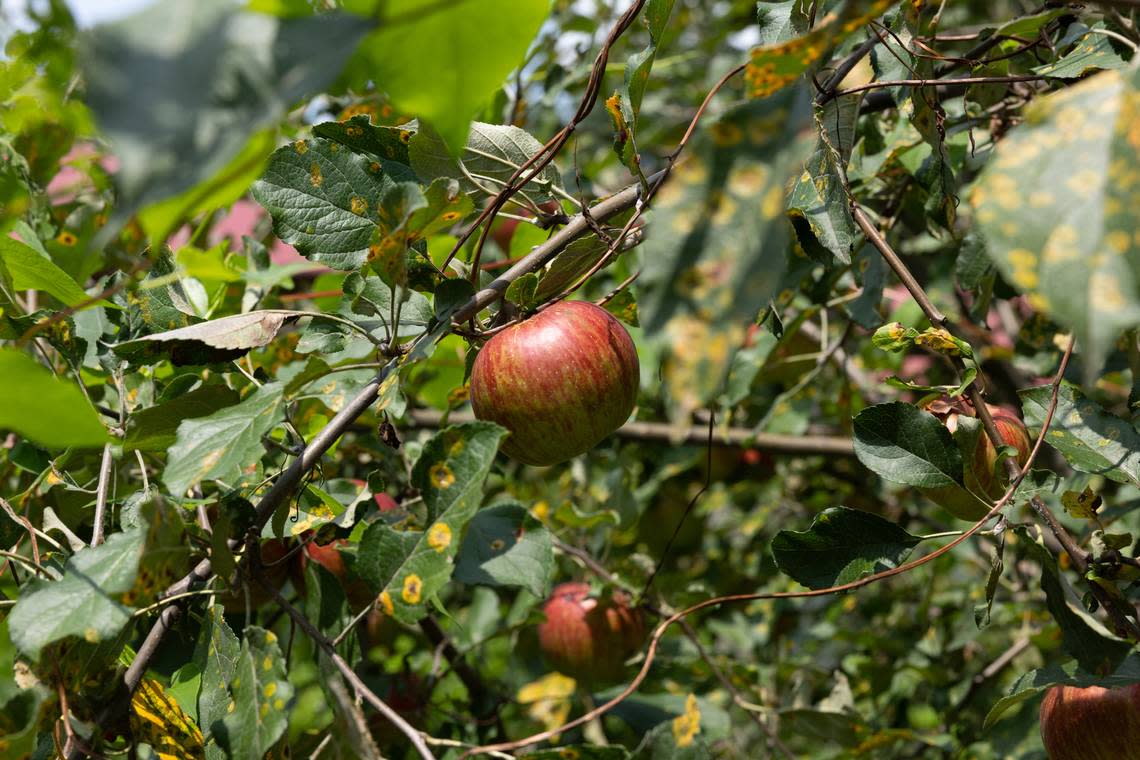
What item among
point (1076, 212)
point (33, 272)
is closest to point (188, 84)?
point (1076, 212)

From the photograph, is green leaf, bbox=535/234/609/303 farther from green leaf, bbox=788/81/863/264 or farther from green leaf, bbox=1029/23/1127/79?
green leaf, bbox=1029/23/1127/79

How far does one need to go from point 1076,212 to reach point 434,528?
48 centimetres

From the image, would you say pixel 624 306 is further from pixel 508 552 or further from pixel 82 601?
pixel 82 601

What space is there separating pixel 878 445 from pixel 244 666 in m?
0.54

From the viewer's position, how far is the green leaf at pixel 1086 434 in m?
0.82

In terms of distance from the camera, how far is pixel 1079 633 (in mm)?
682

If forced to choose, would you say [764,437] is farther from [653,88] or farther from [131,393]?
[653,88]

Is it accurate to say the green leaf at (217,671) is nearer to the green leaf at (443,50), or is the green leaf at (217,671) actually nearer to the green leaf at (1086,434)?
the green leaf at (443,50)

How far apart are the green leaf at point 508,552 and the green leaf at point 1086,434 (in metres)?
0.47

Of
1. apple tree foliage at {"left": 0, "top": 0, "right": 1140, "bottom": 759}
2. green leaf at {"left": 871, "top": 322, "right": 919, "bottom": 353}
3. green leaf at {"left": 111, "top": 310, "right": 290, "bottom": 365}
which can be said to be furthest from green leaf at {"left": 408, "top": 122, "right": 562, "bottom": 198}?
green leaf at {"left": 871, "top": 322, "right": 919, "bottom": 353}

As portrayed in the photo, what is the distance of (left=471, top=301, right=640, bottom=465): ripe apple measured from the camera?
798 millimetres

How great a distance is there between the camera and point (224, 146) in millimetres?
354

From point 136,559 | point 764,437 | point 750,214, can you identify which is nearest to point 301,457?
point 136,559

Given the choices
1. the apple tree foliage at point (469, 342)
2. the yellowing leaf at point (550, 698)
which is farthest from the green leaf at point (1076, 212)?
the yellowing leaf at point (550, 698)
